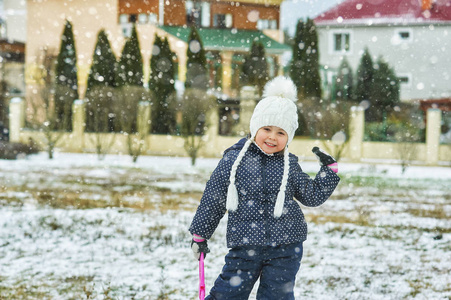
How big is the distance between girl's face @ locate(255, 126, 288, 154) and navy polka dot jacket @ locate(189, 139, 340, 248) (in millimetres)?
56

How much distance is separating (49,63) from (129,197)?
19837 mm

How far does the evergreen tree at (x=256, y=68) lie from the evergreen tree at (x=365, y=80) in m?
5.13

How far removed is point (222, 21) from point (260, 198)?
32927 mm

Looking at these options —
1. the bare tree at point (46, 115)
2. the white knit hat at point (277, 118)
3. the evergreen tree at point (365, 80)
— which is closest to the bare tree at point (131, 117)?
the bare tree at point (46, 115)

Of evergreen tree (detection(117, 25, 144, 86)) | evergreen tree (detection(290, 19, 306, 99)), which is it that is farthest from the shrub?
Answer: evergreen tree (detection(290, 19, 306, 99))

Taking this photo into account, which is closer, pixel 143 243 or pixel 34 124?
pixel 143 243

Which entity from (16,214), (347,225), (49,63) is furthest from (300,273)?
(49,63)

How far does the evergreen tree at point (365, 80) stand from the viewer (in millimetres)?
29500

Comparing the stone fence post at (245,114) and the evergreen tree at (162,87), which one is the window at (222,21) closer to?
the evergreen tree at (162,87)

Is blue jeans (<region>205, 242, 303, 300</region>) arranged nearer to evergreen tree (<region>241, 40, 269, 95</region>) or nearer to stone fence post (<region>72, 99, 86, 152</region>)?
stone fence post (<region>72, 99, 86, 152</region>)

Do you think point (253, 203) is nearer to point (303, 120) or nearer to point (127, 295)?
point (127, 295)

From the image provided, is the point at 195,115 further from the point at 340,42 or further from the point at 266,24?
the point at 340,42

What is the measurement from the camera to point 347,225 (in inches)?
355

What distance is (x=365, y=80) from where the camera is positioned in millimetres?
30562
